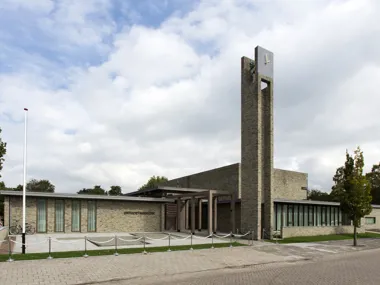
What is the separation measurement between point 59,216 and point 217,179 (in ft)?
68.1

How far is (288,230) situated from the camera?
28.3 m

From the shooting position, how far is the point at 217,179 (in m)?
43.6

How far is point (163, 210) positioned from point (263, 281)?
905 inches

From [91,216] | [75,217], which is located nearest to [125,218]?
[91,216]

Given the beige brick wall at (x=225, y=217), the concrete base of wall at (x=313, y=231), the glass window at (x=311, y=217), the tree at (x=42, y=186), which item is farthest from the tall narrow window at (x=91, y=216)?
the tree at (x=42, y=186)

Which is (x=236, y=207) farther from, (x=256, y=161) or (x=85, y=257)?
(x=85, y=257)

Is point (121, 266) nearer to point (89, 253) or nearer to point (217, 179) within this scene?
point (89, 253)

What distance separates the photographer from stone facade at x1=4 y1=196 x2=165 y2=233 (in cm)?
2700

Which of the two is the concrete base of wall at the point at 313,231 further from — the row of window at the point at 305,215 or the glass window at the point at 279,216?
the glass window at the point at 279,216

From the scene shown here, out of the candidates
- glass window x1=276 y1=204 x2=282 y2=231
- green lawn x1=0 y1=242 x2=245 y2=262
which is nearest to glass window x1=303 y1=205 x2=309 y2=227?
glass window x1=276 y1=204 x2=282 y2=231

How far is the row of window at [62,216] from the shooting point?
91.5 ft

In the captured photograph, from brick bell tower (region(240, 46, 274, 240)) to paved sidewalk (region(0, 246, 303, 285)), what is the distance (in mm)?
8562

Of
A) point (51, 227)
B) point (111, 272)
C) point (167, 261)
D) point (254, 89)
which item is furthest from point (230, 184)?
point (111, 272)

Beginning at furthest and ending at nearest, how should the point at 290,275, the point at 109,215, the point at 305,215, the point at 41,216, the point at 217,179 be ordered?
the point at 217,179
the point at 305,215
the point at 109,215
the point at 41,216
the point at 290,275
